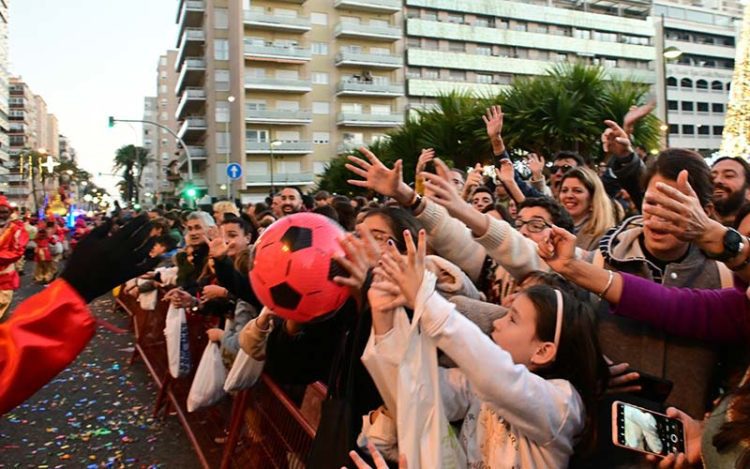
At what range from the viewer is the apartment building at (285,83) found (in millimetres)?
49469

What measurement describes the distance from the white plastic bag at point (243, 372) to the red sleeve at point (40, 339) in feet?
4.55

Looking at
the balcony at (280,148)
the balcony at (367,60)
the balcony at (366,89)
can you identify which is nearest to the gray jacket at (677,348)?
the balcony at (280,148)

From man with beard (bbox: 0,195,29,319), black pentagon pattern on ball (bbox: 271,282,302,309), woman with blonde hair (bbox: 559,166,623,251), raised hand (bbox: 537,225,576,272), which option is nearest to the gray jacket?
raised hand (bbox: 537,225,576,272)

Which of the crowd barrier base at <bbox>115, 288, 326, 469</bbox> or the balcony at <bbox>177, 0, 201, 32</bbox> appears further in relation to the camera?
the balcony at <bbox>177, 0, 201, 32</bbox>

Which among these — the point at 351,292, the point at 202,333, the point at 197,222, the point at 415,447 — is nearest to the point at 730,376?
the point at 415,447

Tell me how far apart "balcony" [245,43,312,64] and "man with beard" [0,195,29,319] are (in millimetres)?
42025

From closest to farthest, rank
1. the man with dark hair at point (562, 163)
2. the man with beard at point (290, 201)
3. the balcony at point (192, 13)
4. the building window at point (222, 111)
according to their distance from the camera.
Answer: the man with dark hair at point (562, 163)
the man with beard at point (290, 201)
the building window at point (222, 111)
the balcony at point (192, 13)

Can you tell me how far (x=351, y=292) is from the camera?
2.24m

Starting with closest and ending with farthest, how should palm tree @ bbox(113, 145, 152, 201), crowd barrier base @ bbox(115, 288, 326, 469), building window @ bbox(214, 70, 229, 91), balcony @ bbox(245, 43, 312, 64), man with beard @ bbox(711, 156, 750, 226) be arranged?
1. crowd barrier base @ bbox(115, 288, 326, 469)
2. man with beard @ bbox(711, 156, 750, 226)
3. balcony @ bbox(245, 43, 312, 64)
4. building window @ bbox(214, 70, 229, 91)
5. palm tree @ bbox(113, 145, 152, 201)

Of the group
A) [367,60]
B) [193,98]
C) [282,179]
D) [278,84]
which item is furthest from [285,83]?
[193,98]

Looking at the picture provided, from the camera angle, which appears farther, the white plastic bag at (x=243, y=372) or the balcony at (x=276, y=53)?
the balcony at (x=276, y=53)

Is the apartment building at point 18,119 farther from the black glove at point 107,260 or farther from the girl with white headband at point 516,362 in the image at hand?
the girl with white headband at point 516,362

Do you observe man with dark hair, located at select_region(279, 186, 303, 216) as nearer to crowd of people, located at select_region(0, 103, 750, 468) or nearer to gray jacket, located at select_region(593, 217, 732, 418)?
crowd of people, located at select_region(0, 103, 750, 468)

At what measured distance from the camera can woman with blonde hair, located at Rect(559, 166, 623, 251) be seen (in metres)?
4.21
